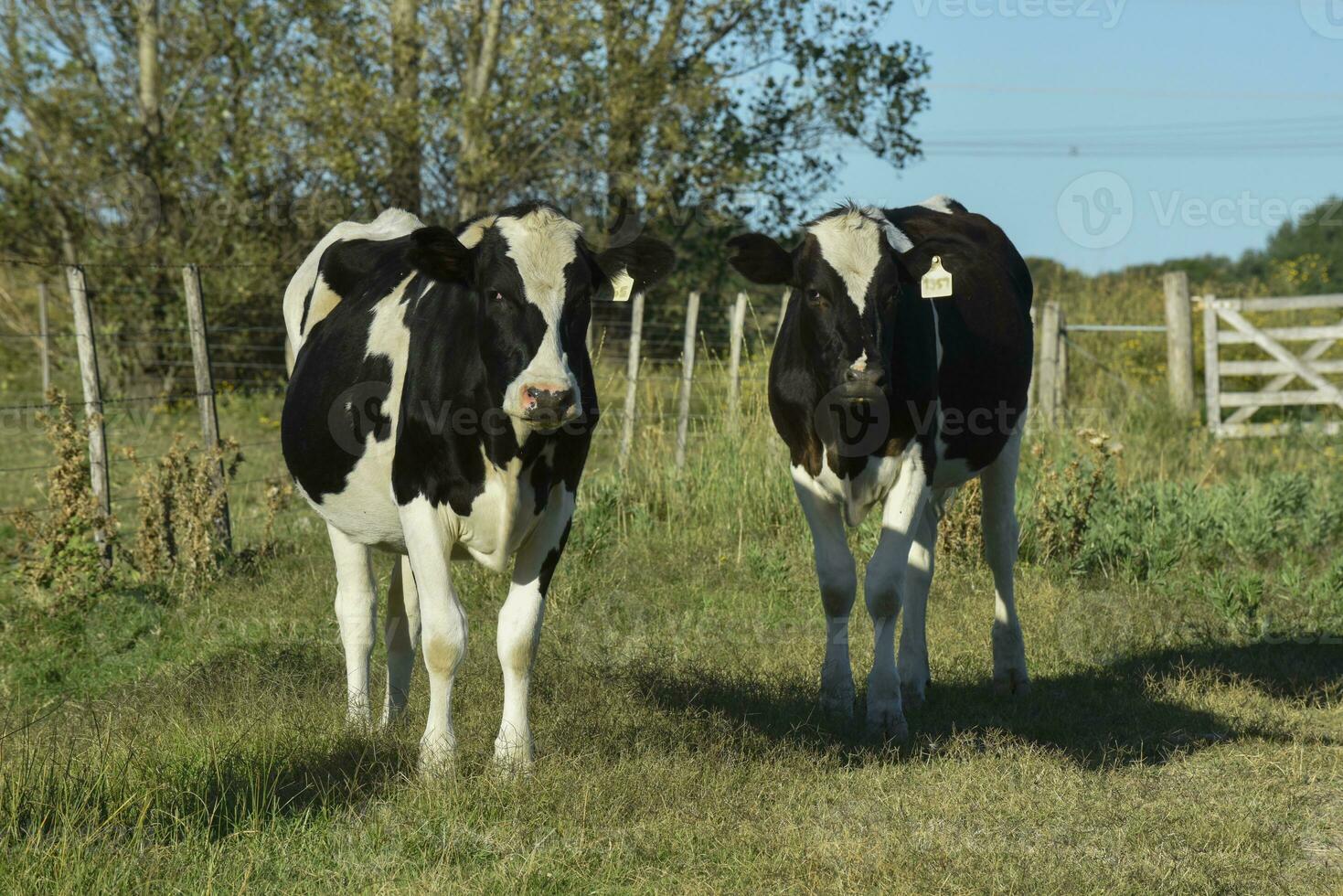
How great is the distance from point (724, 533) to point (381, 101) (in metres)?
9.66

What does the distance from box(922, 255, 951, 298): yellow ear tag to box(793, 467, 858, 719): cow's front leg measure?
37.6 inches

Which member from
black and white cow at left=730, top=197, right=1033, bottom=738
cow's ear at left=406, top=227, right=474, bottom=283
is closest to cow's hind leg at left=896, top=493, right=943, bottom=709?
black and white cow at left=730, top=197, right=1033, bottom=738

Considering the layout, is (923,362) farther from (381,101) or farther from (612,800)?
(381,101)

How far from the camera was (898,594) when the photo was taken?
5797 millimetres

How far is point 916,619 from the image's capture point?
6.47 m

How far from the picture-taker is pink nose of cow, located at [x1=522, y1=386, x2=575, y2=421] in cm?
432

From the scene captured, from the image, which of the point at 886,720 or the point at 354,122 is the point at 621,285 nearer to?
A: the point at 886,720

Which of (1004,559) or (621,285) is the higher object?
(621,285)

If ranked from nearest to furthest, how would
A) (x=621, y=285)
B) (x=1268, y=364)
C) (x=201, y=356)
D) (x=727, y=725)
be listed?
(x=621, y=285), (x=727, y=725), (x=201, y=356), (x=1268, y=364)

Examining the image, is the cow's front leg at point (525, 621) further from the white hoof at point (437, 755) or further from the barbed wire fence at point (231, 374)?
the barbed wire fence at point (231, 374)

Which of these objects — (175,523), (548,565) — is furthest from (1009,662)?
(175,523)

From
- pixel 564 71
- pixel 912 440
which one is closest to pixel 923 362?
pixel 912 440

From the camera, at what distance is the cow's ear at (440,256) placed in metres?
4.70

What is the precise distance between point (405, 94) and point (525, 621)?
44.9ft
